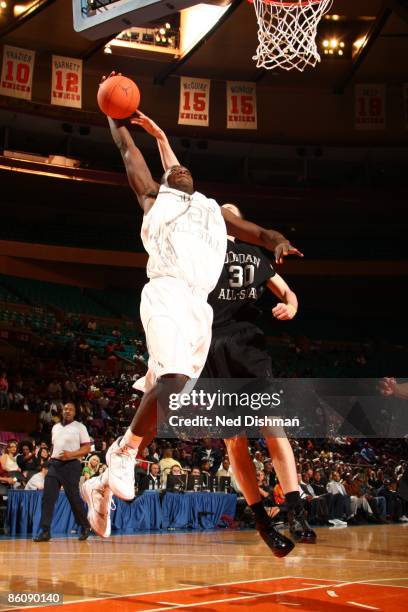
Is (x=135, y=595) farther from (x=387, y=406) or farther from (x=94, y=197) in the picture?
(x=94, y=197)

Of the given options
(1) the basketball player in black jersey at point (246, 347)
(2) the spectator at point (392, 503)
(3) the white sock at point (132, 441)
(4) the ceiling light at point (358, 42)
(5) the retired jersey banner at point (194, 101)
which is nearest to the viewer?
(3) the white sock at point (132, 441)

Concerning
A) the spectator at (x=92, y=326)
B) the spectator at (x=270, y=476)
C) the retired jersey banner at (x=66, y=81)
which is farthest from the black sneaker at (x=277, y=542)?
the spectator at (x=92, y=326)

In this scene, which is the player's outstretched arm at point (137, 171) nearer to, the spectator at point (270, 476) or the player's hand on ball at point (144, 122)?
the player's hand on ball at point (144, 122)

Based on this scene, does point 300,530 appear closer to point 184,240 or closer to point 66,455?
point 184,240

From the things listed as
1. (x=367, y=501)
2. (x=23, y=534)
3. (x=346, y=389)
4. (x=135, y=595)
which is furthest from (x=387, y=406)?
(x=135, y=595)

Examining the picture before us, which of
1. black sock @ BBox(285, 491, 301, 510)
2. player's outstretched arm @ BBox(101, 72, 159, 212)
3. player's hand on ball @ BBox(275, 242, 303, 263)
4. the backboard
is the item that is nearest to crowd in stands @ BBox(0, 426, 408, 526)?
the backboard

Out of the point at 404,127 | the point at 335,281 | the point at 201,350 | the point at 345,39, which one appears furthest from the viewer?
the point at 335,281

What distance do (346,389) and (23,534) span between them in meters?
15.9

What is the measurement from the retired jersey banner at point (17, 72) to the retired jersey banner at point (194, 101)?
14.1 ft

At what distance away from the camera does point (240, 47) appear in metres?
22.2

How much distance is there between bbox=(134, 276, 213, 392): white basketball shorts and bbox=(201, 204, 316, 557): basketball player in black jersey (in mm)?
764

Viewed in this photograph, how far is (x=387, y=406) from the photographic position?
23172 mm

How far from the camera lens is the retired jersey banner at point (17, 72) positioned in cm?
2044

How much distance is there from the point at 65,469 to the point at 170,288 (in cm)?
586
